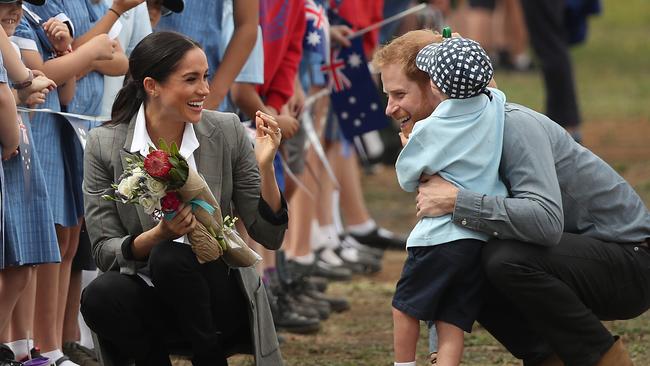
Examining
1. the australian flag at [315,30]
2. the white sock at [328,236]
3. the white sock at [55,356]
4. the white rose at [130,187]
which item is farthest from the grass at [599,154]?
the white rose at [130,187]

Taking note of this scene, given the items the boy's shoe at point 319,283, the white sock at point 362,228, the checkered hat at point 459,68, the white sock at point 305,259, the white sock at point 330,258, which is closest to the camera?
the checkered hat at point 459,68

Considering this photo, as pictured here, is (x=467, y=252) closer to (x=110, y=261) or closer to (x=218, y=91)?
(x=110, y=261)

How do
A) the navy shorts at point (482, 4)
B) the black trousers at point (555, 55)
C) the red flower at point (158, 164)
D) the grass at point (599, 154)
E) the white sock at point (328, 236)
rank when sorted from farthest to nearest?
the navy shorts at point (482, 4) < the black trousers at point (555, 55) < the white sock at point (328, 236) < the grass at point (599, 154) < the red flower at point (158, 164)

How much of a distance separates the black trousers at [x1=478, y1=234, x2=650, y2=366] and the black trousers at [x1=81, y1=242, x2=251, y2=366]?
0.84 m

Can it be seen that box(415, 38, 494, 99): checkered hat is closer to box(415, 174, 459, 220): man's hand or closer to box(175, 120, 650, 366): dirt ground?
box(415, 174, 459, 220): man's hand

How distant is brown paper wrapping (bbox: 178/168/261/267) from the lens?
460cm

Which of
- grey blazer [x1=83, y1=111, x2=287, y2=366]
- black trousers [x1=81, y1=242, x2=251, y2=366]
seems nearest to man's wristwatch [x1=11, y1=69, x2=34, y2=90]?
grey blazer [x1=83, y1=111, x2=287, y2=366]

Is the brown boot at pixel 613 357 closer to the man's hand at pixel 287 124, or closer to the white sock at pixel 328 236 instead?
the man's hand at pixel 287 124

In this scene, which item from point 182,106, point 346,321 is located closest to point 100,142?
point 182,106

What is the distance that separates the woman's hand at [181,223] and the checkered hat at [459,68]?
891 mm

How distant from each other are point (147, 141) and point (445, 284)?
108 cm

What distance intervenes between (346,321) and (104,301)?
2542 millimetres

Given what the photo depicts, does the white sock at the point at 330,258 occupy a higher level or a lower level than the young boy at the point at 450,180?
lower

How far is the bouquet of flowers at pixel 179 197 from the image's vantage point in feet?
14.8
